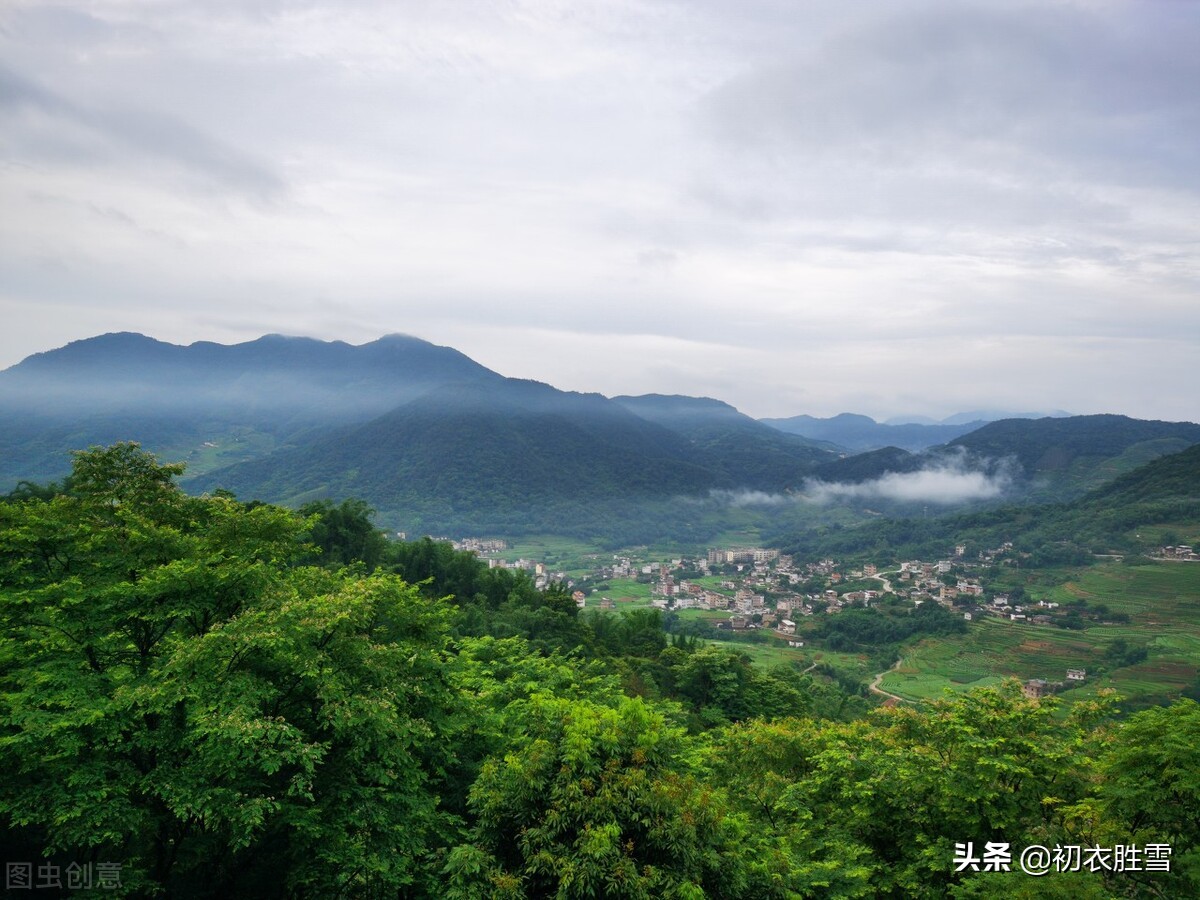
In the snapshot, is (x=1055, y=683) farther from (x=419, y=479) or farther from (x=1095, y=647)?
(x=419, y=479)

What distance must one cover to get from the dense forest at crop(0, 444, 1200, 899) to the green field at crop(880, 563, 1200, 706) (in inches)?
2032

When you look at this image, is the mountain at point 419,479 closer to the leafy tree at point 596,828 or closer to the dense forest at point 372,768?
the dense forest at point 372,768

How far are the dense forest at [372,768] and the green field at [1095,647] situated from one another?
169ft

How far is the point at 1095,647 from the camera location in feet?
220

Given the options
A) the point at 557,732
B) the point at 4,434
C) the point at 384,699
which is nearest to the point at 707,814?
the point at 557,732

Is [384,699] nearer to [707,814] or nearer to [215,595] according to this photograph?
[215,595]

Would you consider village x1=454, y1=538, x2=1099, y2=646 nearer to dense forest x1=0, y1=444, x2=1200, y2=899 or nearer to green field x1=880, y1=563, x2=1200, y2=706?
green field x1=880, y1=563, x2=1200, y2=706

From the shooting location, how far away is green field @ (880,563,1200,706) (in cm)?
5675

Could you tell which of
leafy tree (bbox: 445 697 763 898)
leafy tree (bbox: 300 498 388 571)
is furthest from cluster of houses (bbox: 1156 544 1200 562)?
leafy tree (bbox: 445 697 763 898)

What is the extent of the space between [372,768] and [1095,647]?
3291 inches

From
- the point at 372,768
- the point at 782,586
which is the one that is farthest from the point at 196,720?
the point at 782,586

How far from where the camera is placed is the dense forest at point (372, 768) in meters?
8.18

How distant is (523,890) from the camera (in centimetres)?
828

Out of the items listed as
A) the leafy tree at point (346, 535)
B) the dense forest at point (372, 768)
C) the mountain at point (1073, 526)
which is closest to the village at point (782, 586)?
the mountain at point (1073, 526)
